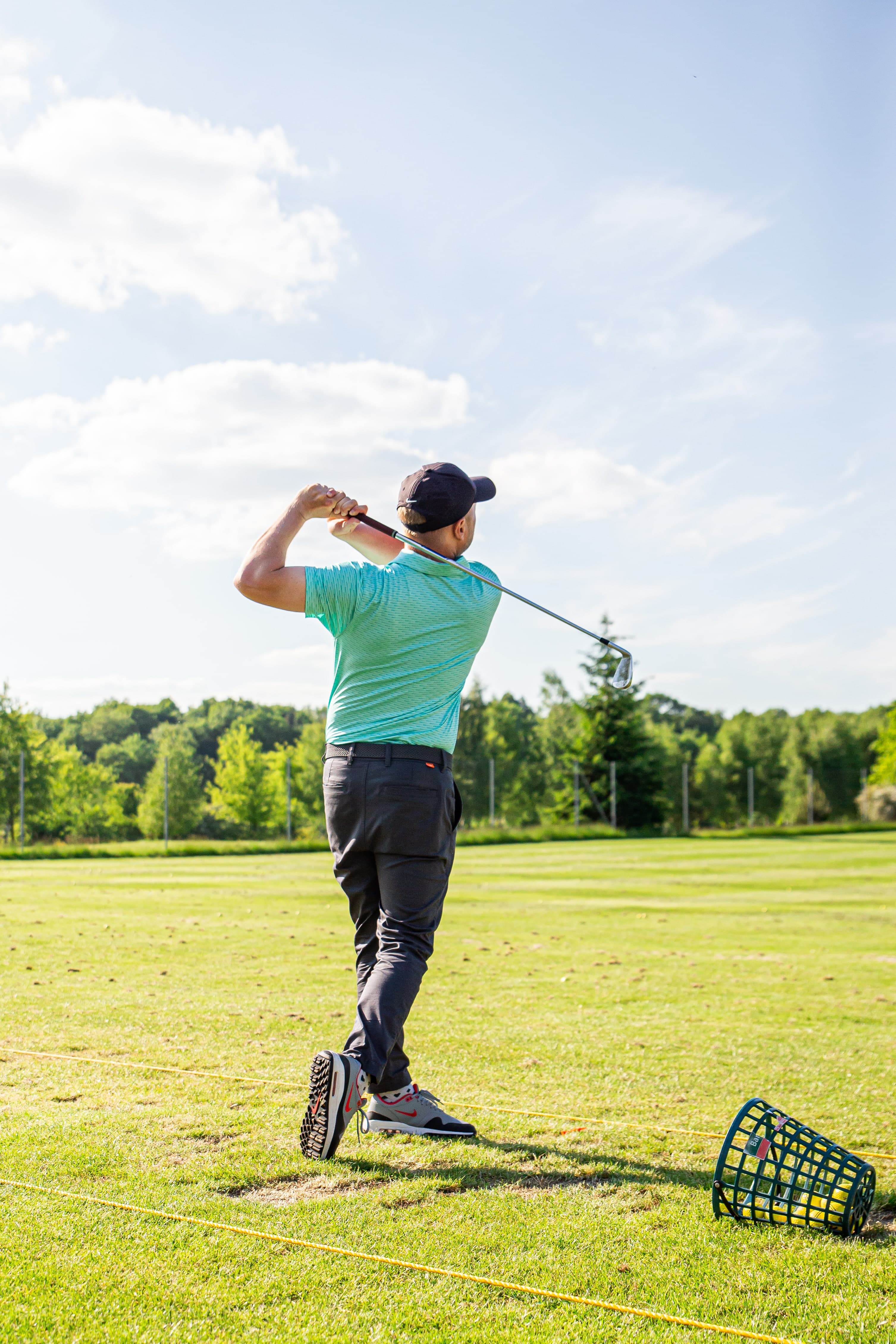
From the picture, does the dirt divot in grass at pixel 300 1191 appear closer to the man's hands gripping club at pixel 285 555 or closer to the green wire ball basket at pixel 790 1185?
the green wire ball basket at pixel 790 1185

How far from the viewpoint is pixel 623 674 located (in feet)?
17.5

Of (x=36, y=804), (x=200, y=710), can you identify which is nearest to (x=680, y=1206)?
(x=36, y=804)

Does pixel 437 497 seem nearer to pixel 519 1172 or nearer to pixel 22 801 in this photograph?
pixel 519 1172

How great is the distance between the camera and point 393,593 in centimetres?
397

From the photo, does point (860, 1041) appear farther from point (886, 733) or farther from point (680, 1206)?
point (886, 733)

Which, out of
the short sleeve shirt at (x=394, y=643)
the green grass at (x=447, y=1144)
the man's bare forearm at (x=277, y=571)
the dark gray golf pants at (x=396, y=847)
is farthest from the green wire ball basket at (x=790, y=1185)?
the man's bare forearm at (x=277, y=571)

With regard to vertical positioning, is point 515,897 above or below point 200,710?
below

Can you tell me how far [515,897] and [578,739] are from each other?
144ft

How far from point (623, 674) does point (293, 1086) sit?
7.87 feet

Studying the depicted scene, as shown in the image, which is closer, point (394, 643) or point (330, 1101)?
point (330, 1101)

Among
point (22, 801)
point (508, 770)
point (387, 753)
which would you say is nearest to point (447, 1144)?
point (387, 753)

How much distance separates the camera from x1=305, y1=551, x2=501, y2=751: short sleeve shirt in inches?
154

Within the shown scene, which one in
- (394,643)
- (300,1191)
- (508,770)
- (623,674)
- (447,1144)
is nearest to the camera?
(300,1191)

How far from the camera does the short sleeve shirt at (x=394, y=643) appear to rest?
154 inches
